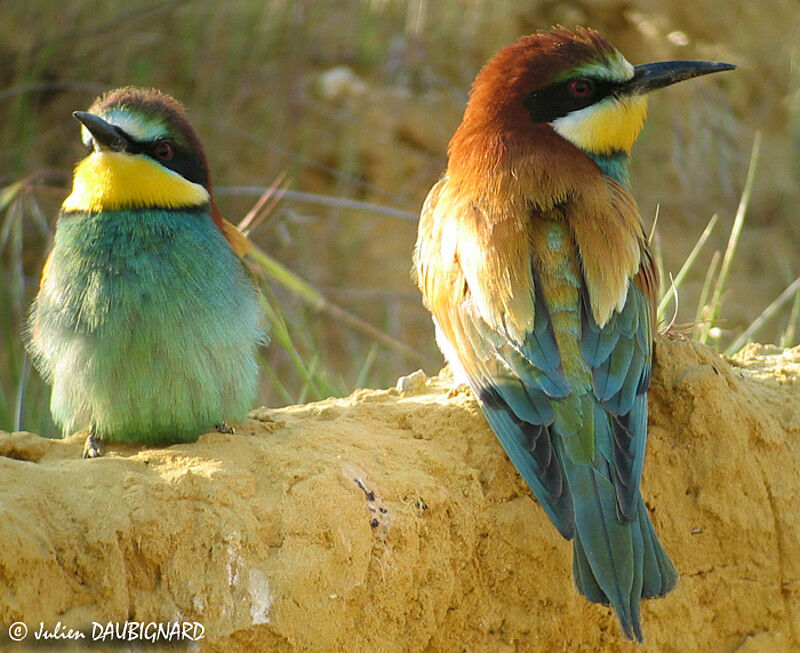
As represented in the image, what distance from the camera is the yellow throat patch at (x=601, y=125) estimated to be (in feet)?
9.20

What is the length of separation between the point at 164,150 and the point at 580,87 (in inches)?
40.5

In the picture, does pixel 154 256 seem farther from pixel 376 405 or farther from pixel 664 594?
pixel 664 594

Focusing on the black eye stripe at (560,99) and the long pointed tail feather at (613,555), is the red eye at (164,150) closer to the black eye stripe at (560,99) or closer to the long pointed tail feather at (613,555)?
the black eye stripe at (560,99)

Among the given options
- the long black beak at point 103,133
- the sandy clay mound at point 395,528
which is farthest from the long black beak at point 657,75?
the long black beak at point 103,133

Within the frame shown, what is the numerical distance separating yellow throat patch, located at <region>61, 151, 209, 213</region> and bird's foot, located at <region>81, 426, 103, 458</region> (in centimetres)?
47

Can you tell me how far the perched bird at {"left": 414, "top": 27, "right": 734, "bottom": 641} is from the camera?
7.02 feet

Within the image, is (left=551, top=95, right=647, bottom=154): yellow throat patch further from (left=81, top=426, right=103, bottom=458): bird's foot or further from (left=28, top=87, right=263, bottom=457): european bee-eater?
(left=81, top=426, right=103, bottom=458): bird's foot

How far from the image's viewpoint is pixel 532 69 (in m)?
2.81

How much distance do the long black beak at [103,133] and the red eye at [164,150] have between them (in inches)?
2.9

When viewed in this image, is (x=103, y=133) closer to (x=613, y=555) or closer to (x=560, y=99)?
(x=560, y=99)

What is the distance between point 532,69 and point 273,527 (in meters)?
1.38

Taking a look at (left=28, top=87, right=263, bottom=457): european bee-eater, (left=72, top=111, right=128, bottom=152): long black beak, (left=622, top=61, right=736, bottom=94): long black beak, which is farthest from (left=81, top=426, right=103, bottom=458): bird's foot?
(left=622, top=61, right=736, bottom=94): long black beak

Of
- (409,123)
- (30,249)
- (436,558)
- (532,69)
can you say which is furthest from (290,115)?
(436,558)

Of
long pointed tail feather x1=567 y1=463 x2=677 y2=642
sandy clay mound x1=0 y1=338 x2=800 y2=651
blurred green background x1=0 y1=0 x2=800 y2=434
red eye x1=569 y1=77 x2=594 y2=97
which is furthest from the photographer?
blurred green background x1=0 y1=0 x2=800 y2=434
